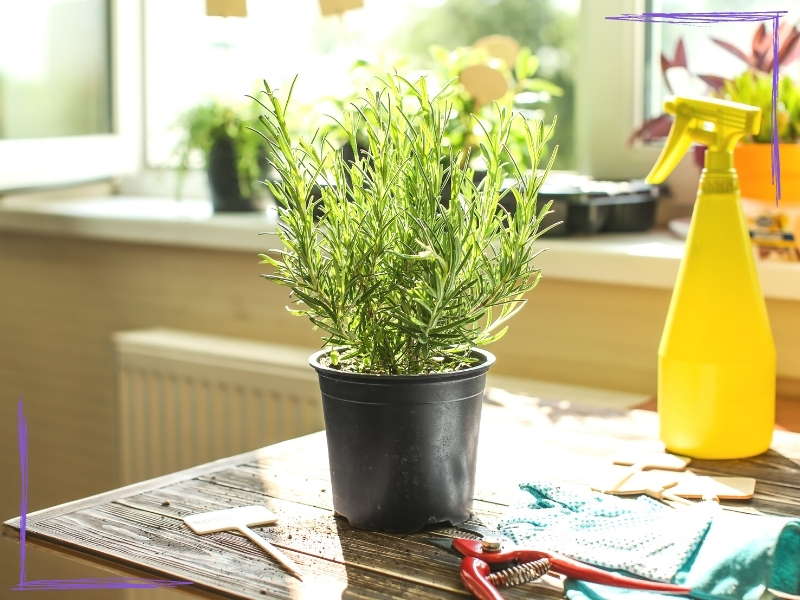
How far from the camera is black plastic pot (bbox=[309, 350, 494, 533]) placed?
68 cm

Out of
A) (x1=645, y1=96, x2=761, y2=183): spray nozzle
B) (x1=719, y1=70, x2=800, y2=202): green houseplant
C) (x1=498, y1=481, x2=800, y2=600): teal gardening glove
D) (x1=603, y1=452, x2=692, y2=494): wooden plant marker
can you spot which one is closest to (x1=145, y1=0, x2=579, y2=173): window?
(x1=719, y1=70, x2=800, y2=202): green houseplant

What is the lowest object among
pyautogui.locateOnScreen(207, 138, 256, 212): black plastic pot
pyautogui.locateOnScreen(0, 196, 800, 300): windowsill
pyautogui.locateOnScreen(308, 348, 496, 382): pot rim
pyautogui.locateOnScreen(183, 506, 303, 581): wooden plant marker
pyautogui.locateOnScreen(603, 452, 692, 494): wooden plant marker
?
pyautogui.locateOnScreen(183, 506, 303, 581): wooden plant marker

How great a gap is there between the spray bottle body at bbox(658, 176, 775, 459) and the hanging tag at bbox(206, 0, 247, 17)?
501mm

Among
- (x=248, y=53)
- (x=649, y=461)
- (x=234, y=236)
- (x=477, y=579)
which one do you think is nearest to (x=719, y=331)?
(x=649, y=461)

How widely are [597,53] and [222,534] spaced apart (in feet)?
3.91

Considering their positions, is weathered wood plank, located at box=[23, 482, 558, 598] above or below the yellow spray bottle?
below

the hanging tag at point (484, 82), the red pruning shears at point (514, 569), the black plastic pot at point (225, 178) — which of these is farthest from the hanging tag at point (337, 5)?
the red pruning shears at point (514, 569)

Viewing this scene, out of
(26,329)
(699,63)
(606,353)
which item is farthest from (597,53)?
(26,329)

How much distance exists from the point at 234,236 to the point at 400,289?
1.07 m

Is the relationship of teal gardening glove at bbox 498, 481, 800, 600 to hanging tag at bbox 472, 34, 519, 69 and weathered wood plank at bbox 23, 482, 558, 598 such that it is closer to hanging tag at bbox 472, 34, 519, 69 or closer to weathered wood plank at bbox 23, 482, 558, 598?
weathered wood plank at bbox 23, 482, 558, 598

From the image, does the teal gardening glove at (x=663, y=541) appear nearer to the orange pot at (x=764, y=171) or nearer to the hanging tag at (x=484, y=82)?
the orange pot at (x=764, y=171)

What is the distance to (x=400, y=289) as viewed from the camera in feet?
2.23

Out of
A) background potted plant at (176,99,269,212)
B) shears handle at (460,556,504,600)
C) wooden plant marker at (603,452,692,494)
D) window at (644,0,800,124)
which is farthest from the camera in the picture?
background potted plant at (176,99,269,212)

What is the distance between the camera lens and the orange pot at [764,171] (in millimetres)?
1158
